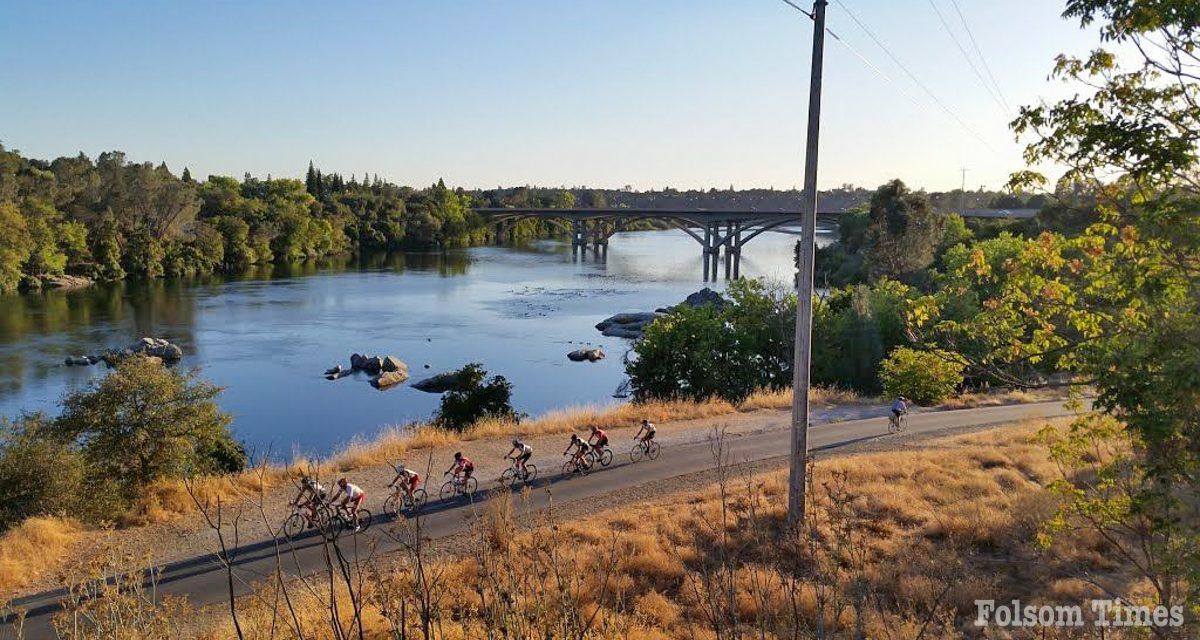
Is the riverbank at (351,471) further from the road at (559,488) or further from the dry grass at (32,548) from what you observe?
the road at (559,488)

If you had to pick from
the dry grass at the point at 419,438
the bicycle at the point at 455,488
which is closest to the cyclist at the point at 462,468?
the bicycle at the point at 455,488

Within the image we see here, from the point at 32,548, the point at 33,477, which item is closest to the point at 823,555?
the point at 32,548

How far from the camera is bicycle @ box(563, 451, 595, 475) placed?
52.0ft

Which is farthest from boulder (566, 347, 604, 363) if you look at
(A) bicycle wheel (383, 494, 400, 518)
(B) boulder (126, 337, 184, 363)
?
(A) bicycle wheel (383, 494, 400, 518)

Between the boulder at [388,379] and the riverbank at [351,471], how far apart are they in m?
12.2

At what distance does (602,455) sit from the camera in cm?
1652

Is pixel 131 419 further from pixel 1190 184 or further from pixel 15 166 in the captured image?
pixel 15 166

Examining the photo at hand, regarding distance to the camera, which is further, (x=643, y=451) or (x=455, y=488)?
(x=643, y=451)

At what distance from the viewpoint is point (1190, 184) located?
19.3ft

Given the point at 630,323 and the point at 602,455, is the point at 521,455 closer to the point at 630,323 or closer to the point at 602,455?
the point at 602,455

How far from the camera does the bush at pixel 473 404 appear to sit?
2272cm

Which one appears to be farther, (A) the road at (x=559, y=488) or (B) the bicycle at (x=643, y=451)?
(B) the bicycle at (x=643, y=451)

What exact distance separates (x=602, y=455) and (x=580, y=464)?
2.38ft

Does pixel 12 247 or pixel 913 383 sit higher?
pixel 12 247
